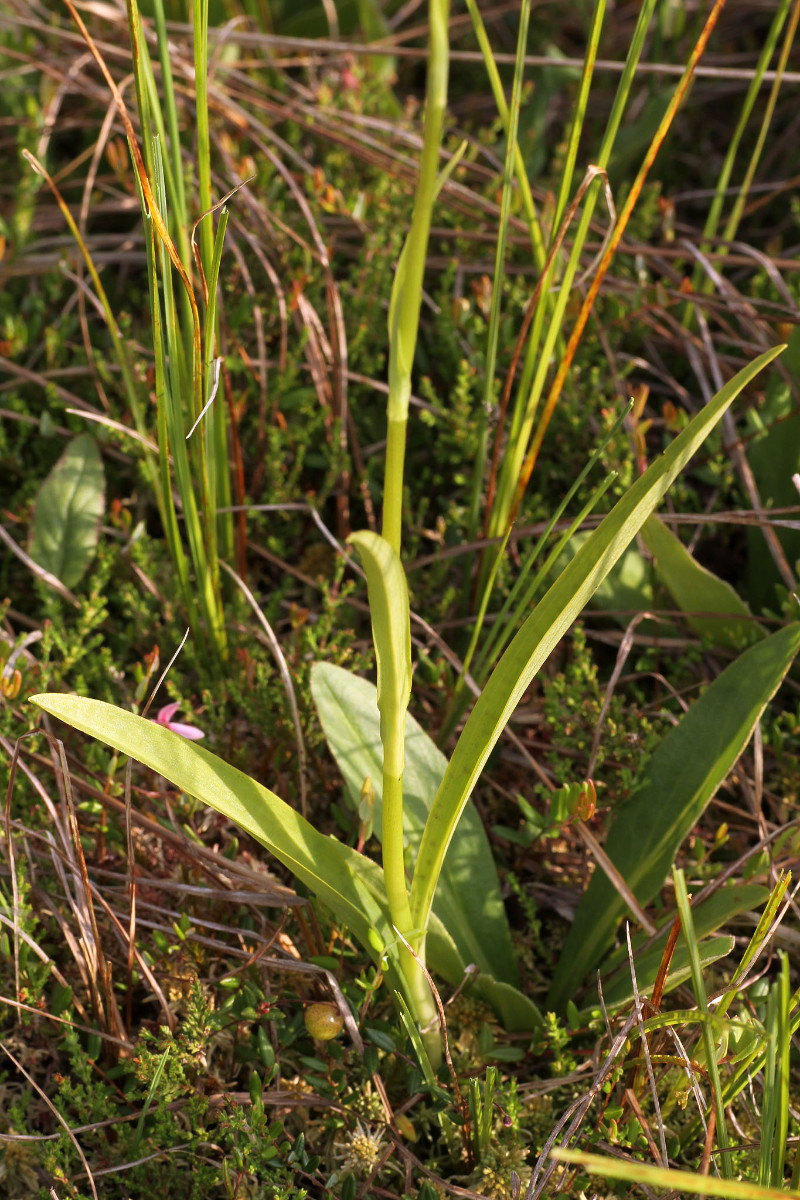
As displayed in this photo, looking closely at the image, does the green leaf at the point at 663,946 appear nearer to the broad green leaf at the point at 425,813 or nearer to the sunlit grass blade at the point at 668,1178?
the broad green leaf at the point at 425,813

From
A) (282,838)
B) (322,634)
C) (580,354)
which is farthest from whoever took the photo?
(580,354)

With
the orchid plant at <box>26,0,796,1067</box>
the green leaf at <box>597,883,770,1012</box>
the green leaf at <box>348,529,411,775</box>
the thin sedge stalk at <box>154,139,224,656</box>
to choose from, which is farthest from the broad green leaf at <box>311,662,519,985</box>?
the green leaf at <box>348,529,411,775</box>

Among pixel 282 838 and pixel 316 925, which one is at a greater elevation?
pixel 282 838

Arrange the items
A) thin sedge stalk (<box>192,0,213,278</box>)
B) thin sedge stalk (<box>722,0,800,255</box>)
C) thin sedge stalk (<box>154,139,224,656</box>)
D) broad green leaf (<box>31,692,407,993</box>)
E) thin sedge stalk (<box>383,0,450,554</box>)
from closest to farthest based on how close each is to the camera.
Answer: thin sedge stalk (<box>383,0,450,554</box>)
broad green leaf (<box>31,692,407,993</box>)
thin sedge stalk (<box>192,0,213,278</box>)
thin sedge stalk (<box>154,139,224,656</box>)
thin sedge stalk (<box>722,0,800,255</box>)

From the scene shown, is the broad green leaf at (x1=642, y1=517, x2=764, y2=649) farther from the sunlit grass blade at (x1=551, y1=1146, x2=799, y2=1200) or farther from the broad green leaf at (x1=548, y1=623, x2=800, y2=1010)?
the sunlit grass blade at (x1=551, y1=1146, x2=799, y2=1200)

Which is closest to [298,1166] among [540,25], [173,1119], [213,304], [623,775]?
[173,1119]

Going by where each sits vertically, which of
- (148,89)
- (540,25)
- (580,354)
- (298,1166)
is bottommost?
(298,1166)

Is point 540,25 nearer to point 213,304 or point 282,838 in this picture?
point 213,304
